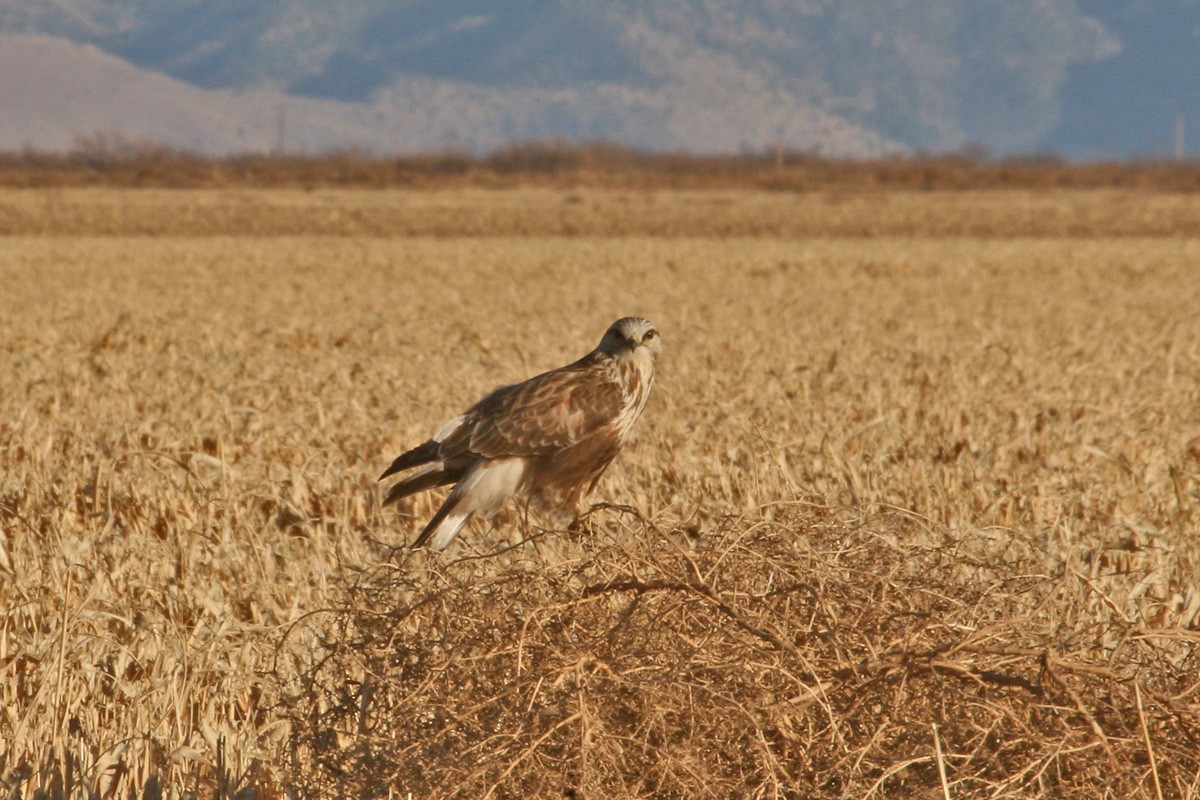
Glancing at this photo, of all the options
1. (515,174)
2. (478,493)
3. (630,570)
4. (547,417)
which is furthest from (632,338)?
(515,174)

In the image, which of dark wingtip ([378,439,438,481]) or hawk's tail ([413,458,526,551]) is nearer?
hawk's tail ([413,458,526,551])

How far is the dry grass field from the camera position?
2.73m

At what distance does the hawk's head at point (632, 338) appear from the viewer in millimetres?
5180

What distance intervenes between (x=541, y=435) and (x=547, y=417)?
0.23 feet

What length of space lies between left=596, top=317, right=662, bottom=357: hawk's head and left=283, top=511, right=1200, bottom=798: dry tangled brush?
213cm

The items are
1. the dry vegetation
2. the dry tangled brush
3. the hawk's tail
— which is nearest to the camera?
the dry tangled brush

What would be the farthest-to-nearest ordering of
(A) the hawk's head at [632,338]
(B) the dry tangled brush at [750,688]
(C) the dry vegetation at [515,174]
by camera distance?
(C) the dry vegetation at [515,174] < (A) the hawk's head at [632,338] < (B) the dry tangled brush at [750,688]

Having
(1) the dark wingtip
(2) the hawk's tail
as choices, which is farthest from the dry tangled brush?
(1) the dark wingtip

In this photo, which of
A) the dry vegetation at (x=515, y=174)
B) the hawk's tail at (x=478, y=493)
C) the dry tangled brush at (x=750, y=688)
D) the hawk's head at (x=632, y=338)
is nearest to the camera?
the dry tangled brush at (x=750, y=688)

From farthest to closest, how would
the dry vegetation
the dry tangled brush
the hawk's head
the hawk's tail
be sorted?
the dry vegetation, the hawk's head, the hawk's tail, the dry tangled brush

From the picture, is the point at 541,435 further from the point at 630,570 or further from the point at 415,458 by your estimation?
the point at 630,570

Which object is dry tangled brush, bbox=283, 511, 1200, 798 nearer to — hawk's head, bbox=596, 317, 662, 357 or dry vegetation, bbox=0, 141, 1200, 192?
hawk's head, bbox=596, 317, 662, 357

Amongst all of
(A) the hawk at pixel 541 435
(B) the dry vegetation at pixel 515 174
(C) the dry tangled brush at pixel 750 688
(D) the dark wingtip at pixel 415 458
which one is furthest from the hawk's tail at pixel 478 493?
(B) the dry vegetation at pixel 515 174

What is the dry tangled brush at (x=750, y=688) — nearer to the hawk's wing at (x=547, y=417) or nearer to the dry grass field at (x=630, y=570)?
the dry grass field at (x=630, y=570)
